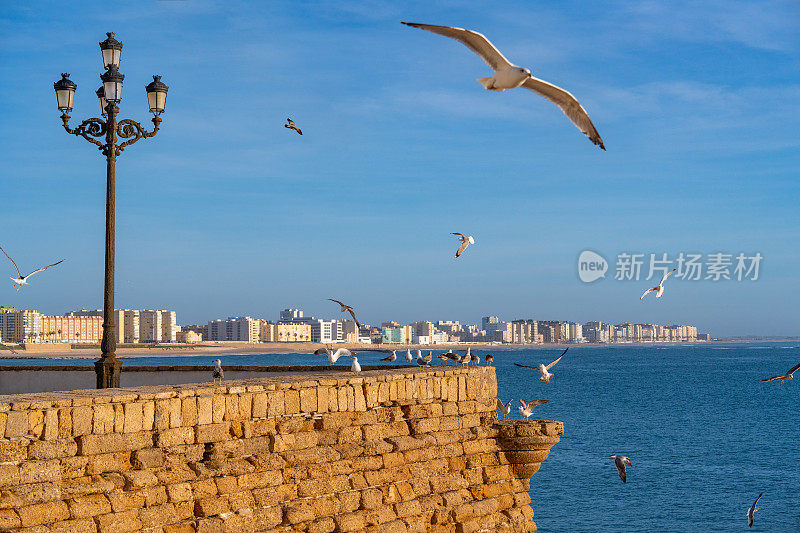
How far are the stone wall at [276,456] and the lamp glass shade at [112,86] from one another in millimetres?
4663

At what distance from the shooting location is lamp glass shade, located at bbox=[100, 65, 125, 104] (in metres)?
12.0

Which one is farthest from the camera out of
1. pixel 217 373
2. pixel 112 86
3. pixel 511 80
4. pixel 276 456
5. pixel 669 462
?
pixel 669 462

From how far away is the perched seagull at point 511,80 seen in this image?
8.34 metres

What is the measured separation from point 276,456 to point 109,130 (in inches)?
217

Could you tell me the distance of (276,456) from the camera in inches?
347

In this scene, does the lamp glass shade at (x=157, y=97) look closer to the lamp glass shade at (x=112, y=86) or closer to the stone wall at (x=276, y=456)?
the lamp glass shade at (x=112, y=86)

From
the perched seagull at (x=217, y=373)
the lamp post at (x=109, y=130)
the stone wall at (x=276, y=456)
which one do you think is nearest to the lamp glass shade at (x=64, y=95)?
the lamp post at (x=109, y=130)

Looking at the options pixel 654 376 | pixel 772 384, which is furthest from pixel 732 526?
pixel 654 376

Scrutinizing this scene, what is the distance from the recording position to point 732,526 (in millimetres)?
27250

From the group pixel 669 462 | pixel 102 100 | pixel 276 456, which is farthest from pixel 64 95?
pixel 669 462

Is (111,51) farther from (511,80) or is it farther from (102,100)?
(511,80)

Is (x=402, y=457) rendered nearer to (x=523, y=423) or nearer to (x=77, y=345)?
(x=523, y=423)

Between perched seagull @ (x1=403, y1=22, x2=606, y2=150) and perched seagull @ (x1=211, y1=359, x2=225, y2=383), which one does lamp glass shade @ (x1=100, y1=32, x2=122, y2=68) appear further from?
perched seagull @ (x1=403, y1=22, x2=606, y2=150)

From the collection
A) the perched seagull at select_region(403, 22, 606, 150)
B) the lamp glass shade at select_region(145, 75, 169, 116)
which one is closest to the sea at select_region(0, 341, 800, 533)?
the lamp glass shade at select_region(145, 75, 169, 116)
